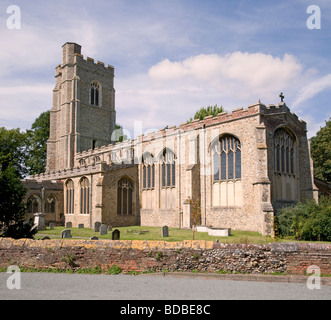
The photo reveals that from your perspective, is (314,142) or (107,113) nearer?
(314,142)

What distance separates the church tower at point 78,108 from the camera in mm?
45000

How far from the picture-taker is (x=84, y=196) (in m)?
30.1

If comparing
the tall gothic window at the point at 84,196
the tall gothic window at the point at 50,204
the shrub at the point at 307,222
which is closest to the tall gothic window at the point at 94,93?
the tall gothic window at the point at 50,204

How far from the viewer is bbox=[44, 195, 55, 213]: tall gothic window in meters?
32.9

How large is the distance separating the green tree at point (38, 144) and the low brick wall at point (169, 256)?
41110 millimetres

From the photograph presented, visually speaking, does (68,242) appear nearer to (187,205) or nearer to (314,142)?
(187,205)

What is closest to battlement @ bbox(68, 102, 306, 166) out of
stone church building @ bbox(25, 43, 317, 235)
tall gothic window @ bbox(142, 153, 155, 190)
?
stone church building @ bbox(25, 43, 317, 235)

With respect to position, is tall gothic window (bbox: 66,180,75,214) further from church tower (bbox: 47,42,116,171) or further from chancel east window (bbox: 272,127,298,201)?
chancel east window (bbox: 272,127,298,201)

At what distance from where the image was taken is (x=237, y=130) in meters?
23.2

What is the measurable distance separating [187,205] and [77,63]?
30.6m

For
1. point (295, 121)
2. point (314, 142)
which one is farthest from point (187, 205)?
point (314, 142)

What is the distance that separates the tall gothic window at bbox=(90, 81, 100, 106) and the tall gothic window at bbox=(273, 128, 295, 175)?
1228 inches

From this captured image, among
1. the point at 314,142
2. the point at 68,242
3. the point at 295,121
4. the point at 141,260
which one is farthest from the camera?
the point at 314,142
